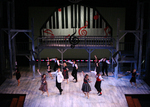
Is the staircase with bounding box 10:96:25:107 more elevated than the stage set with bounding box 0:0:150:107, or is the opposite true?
the stage set with bounding box 0:0:150:107

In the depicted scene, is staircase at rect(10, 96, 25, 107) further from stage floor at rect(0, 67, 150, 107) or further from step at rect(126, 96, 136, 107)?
step at rect(126, 96, 136, 107)

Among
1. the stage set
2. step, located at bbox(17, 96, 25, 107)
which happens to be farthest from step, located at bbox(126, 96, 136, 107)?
step, located at bbox(17, 96, 25, 107)

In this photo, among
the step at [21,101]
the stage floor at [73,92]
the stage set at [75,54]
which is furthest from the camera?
the stage set at [75,54]

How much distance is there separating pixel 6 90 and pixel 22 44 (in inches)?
259

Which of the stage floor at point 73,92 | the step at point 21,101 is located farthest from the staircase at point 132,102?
the step at point 21,101

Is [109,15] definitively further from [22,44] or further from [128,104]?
[128,104]

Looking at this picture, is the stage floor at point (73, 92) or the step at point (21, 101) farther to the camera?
the stage floor at point (73, 92)

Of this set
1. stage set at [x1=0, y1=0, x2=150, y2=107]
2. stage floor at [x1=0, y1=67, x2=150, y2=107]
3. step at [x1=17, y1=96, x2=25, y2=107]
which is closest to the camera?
step at [x1=17, y1=96, x2=25, y2=107]

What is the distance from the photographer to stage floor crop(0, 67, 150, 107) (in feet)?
33.9

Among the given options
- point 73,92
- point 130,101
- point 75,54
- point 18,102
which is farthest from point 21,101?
point 75,54

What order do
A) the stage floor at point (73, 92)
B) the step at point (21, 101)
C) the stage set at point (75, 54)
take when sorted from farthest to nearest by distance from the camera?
the stage set at point (75, 54)
the stage floor at point (73, 92)
the step at point (21, 101)

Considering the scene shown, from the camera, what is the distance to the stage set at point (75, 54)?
10883 mm

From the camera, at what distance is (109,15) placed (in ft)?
58.7

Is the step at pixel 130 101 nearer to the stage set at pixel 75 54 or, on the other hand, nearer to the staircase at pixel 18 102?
the stage set at pixel 75 54
